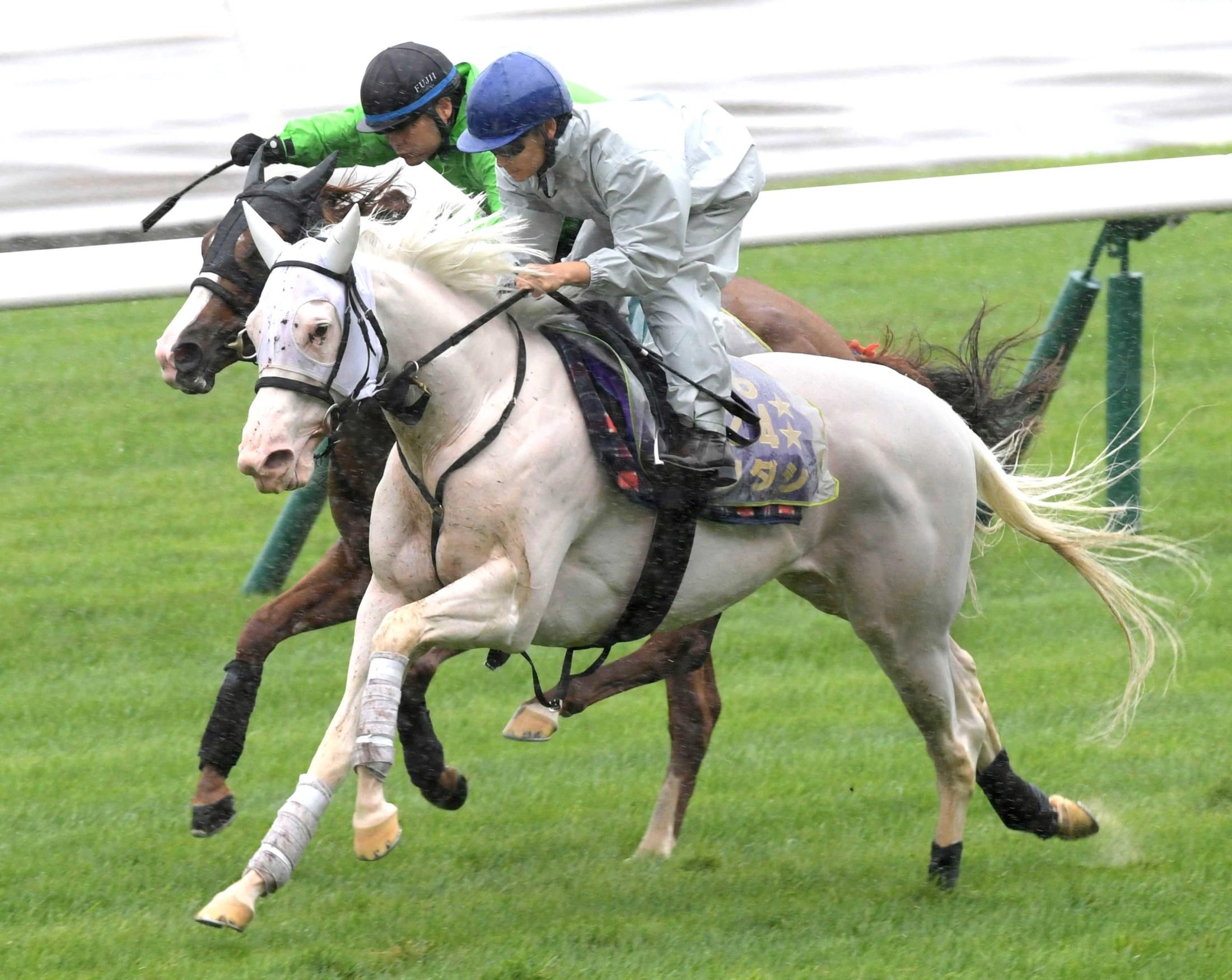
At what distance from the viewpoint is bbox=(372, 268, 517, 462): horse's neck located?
3.93m

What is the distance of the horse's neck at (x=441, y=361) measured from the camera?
12.9ft

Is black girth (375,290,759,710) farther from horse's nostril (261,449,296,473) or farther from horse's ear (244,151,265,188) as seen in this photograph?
horse's ear (244,151,265,188)

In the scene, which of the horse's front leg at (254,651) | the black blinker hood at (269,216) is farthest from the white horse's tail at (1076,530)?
the black blinker hood at (269,216)

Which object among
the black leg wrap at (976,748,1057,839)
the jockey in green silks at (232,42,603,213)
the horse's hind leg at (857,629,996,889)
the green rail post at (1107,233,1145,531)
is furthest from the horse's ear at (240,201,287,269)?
the green rail post at (1107,233,1145,531)

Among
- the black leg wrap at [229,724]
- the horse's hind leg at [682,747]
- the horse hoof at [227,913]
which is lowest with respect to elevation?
the horse's hind leg at [682,747]

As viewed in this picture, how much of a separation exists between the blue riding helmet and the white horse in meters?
0.24

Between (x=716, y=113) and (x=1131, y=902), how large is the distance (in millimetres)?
2184

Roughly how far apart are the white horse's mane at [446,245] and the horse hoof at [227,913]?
1.37 metres

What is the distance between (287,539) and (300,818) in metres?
3.70

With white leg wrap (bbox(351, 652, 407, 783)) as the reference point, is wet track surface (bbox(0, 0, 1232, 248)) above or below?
below

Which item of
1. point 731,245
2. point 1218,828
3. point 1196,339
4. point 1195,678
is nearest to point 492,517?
point 731,245

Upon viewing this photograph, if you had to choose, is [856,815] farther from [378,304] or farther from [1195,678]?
[378,304]

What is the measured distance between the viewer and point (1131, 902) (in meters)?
4.61

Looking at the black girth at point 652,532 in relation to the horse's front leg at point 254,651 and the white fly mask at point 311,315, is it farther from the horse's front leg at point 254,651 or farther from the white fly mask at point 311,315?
the horse's front leg at point 254,651
